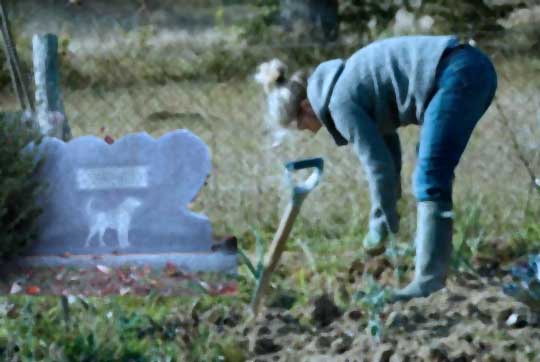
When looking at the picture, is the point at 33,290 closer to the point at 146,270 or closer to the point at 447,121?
the point at 146,270

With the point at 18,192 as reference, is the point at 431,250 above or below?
below

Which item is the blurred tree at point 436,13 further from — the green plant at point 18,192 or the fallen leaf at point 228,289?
the fallen leaf at point 228,289

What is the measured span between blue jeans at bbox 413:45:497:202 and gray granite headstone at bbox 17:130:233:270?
0.88m

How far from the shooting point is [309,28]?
11648 millimetres

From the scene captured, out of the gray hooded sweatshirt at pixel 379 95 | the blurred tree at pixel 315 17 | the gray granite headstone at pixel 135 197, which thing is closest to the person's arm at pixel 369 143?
the gray hooded sweatshirt at pixel 379 95

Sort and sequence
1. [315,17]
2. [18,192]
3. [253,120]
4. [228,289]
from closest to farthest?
[228,289], [18,192], [253,120], [315,17]

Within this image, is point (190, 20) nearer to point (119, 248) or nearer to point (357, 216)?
point (357, 216)

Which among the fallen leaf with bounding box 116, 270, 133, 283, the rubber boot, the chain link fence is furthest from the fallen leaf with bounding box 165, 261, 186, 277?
the chain link fence

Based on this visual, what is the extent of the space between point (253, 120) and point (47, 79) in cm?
343

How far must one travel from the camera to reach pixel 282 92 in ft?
14.0

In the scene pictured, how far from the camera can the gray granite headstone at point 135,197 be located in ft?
14.3

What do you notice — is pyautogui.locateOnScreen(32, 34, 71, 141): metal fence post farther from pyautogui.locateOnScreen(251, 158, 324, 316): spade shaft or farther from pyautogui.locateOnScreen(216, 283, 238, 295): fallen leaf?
pyautogui.locateOnScreen(251, 158, 324, 316): spade shaft

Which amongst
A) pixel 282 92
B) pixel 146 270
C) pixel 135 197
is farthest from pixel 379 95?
pixel 146 270

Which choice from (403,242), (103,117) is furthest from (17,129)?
(103,117)
